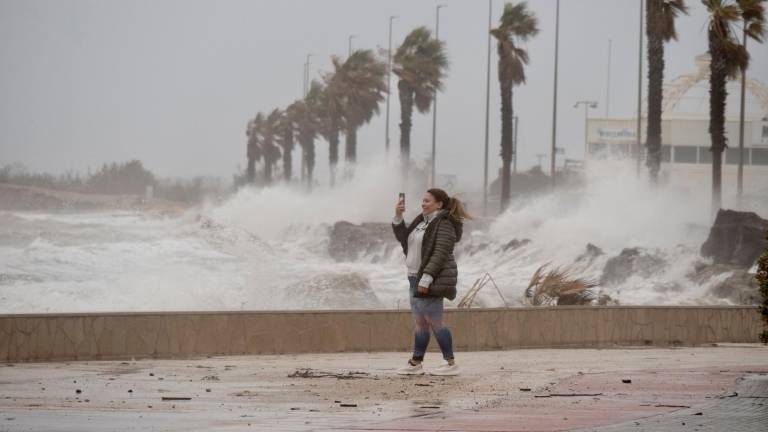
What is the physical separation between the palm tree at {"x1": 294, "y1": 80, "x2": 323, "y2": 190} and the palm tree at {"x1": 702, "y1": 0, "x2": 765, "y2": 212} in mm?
61303

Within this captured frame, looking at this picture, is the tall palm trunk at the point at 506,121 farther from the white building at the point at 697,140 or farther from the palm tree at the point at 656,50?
the white building at the point at 697,140

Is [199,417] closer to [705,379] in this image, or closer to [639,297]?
[705,379]

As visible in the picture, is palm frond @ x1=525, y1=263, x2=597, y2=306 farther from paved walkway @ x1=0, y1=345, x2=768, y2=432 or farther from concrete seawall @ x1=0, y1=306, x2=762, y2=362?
paved walkway @ x1=0, y1=345, x2=768, y2=432

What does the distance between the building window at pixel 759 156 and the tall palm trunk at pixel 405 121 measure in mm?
42493

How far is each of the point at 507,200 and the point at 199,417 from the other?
56.1 metres

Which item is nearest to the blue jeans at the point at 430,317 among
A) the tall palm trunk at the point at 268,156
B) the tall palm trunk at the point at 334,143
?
the tall palm trunk at the point at 334,143

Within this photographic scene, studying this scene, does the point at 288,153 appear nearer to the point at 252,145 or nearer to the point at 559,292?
the point at 252,145

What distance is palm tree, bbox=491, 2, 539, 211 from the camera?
205ft

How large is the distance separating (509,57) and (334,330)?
1895 inches

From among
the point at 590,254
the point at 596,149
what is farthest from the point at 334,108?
the point at 590,254

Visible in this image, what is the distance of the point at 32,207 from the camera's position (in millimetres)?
91188

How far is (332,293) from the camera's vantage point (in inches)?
1325

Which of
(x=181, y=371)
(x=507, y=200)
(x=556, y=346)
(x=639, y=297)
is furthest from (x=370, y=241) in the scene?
(x=181, y=371)

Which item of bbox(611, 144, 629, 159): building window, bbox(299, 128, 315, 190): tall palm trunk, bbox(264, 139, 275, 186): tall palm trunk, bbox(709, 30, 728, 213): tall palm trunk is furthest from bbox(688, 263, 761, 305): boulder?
bbox(264, 139, 275, 186): tall palm trunk
